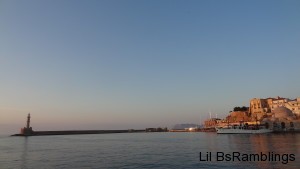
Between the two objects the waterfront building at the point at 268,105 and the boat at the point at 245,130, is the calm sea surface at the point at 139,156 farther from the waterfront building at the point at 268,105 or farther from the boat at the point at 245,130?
the waterfront building at the point at 268,105

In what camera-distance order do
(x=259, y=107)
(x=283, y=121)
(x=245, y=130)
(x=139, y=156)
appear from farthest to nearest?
(x=259, y=107)
(x=283, y=121)
(x=245, y=130)
(x=139, y=156)

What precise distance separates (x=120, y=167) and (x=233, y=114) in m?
169

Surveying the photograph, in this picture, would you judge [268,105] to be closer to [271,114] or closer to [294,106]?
[271,114]

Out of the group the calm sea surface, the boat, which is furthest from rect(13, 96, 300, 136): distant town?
the calm sea surface

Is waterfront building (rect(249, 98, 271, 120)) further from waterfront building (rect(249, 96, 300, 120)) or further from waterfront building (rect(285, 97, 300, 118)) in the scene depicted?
→ waterfront building (rect(285, 97, 300, 118))

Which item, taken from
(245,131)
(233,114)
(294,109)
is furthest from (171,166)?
(233,114)

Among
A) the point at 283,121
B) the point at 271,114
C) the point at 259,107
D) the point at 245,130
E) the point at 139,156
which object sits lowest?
the point at 245,130

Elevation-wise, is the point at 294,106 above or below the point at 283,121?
above

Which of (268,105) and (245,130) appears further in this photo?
(268,105)

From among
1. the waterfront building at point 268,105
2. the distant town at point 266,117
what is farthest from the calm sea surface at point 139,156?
the waterfront building at point 268,105

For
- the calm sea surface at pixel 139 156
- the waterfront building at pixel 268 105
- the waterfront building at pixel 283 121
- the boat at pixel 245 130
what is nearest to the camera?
the calm sea surface at pixel 139 156

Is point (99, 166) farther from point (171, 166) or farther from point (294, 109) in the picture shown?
point (294, 109)

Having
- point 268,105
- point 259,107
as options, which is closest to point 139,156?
point 259,107

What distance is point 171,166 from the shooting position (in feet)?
99.0
